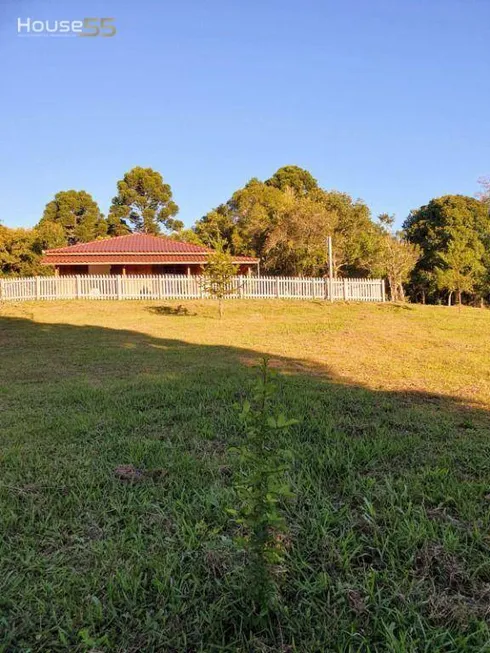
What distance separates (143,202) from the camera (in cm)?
4016

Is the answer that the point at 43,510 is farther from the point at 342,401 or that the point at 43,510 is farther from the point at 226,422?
the point at 342,401

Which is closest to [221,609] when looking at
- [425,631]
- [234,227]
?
[425,631]

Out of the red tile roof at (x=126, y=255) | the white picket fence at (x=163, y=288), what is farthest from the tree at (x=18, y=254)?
the white picket fence at (x=163, y=288)

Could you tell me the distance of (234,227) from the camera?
3309 centimetres

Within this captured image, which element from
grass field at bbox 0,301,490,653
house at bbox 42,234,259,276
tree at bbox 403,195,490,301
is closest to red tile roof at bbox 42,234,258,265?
house at bbox 42,234,259,276

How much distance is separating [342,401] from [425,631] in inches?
115

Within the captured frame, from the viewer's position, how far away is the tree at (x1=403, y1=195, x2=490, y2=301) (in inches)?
1075

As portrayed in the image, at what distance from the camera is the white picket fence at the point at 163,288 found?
63.9 feet

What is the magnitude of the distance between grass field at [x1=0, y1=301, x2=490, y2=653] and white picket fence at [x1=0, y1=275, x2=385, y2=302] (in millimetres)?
14355

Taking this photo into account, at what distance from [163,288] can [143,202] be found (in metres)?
22.3

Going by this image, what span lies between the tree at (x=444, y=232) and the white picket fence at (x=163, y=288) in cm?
896

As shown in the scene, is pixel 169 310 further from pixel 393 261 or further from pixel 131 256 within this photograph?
pixel 393 261

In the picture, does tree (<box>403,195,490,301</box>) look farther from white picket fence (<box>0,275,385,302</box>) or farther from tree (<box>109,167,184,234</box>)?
tree (<box>109,167,184,234</box>)

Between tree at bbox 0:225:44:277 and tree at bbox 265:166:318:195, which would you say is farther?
tree at bbox 265:166:318:195
